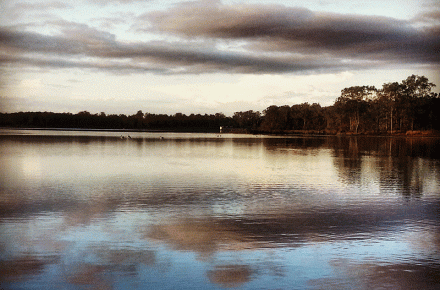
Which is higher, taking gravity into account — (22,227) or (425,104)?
(425,104)

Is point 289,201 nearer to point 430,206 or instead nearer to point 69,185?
point 430,206

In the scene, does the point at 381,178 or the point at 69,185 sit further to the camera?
the point at 381,178

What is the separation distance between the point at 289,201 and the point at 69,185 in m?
8.97

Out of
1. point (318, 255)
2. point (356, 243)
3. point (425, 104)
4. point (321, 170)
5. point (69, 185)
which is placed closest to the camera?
point (318, 255)

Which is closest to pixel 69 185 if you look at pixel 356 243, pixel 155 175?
pixel 155 175

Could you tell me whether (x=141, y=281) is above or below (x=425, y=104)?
below

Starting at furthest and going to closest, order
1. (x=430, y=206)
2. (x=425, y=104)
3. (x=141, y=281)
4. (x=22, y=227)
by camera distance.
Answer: (x=425, y=104) < (x=430, y=206) < (x=22, y=227) < (x=141, y=281)

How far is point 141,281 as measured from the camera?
749 cm

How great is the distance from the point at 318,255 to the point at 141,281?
135 inches

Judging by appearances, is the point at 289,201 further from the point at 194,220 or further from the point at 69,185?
the point at 69,185

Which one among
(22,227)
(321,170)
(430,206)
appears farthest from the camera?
A: (321,170)

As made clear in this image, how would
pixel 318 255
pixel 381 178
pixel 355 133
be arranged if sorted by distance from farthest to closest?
pixel 355 133
pixel 381 178
pixel 318 255

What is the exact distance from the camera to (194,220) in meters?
12.0

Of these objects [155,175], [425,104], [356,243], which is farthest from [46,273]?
[425,104]
